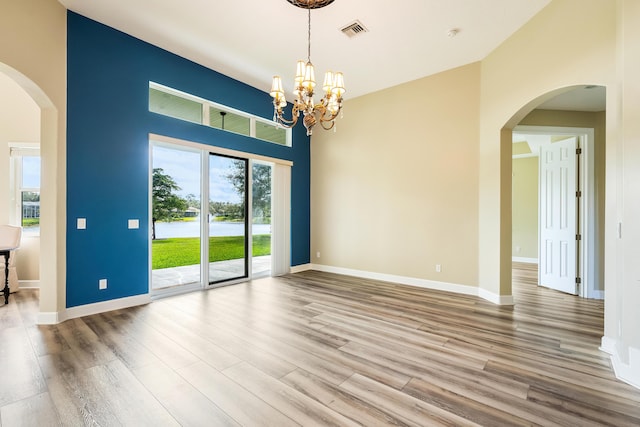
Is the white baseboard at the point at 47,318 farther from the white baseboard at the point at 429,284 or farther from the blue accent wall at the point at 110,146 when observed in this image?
the white baseboard at the point at 429,284

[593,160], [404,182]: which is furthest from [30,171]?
[593,160]

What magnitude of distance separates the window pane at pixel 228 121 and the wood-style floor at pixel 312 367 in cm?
310

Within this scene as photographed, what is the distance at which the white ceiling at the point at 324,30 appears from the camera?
327cm

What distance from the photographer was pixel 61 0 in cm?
322

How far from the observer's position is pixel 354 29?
3.67 metres

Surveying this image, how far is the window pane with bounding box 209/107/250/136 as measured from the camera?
492cm

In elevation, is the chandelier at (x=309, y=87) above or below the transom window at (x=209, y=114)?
below

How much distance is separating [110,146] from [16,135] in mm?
2645

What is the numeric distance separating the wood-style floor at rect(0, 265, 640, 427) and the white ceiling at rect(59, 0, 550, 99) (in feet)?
12.3

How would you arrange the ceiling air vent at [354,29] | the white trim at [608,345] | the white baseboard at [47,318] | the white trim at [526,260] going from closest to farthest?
the white trim at [608,345] → the white baseboard at [47,318] → the ceiling air vent at [354,29] → the white trim at [526,260]

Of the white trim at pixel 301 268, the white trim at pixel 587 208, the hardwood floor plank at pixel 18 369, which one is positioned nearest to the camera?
the hardwood floor plank at pixel 18 369

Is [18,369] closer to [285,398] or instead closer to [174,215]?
[285,398]

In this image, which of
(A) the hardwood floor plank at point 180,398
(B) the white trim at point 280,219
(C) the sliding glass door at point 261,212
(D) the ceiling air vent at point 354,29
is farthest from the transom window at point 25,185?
(D) the ceiling air vent at point 354,29

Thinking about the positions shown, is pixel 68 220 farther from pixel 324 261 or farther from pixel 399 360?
pixel 324 261
